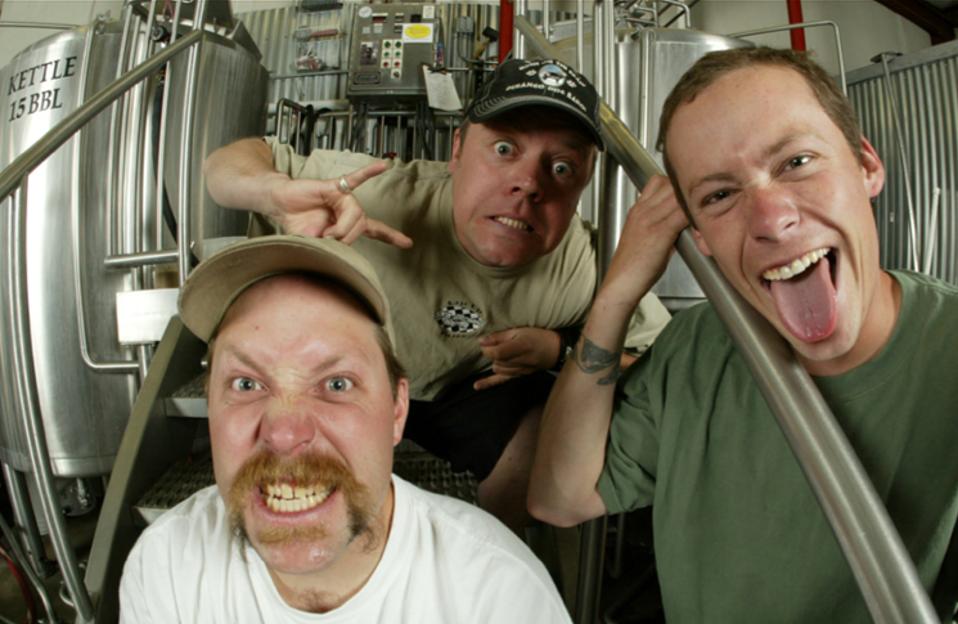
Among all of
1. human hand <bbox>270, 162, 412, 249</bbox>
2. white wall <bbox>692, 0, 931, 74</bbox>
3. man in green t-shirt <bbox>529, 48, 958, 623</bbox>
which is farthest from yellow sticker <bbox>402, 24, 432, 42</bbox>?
man in green t-shirt <bbox>529, 48, 958, 623</bbox>

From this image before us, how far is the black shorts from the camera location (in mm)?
1301

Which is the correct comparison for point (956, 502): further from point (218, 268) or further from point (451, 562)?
point (218, 268)

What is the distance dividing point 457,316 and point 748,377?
63cm

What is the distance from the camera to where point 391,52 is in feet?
11.5

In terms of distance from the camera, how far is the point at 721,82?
0.79m

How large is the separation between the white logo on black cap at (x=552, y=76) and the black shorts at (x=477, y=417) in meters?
0.64

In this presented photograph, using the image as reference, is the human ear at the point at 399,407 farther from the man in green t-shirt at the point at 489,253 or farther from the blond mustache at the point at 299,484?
the man in green t-shirt at the point at 489,253

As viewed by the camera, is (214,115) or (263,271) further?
(214,115)

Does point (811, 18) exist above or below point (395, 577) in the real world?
above

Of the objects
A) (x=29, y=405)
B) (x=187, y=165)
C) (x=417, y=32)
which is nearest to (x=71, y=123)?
(x=187, y=165)

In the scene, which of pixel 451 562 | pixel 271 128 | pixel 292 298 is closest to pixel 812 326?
pixel 451 562

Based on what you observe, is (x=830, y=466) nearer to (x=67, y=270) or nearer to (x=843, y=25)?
(x=67, y=270)

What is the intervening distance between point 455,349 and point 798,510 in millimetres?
743

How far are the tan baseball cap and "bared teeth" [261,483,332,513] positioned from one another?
283 millimetres
